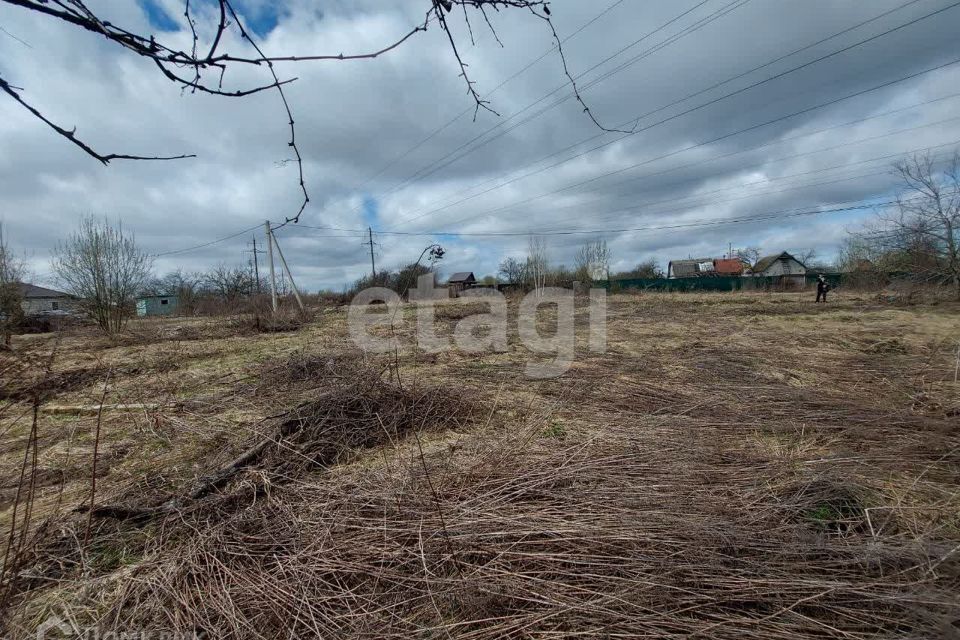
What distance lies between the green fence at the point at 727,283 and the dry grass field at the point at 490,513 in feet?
109

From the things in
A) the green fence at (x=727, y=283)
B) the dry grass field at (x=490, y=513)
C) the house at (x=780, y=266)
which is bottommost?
the dry grass field at (x=490, y=513)

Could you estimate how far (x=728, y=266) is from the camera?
5334cm

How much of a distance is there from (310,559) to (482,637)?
98 centimetres

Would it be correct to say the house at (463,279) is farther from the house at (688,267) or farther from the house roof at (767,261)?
the house roof at (767,261)

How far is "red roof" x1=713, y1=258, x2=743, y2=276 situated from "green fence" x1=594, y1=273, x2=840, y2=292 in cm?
1905

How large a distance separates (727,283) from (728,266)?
75.6ft

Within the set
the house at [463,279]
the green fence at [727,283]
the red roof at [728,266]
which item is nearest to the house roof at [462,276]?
the house at [463,279]

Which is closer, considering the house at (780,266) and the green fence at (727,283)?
the green fence at (727,283)

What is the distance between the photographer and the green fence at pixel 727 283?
32438 millimetres

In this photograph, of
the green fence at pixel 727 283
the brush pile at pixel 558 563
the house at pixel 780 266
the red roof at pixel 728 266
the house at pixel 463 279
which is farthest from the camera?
the red roof at pixel 728 266

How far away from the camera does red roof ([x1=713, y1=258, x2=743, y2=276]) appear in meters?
52.5

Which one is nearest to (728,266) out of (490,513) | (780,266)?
(780,266)

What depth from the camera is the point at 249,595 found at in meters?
1.73

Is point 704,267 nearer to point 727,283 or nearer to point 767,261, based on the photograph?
point 767,261
